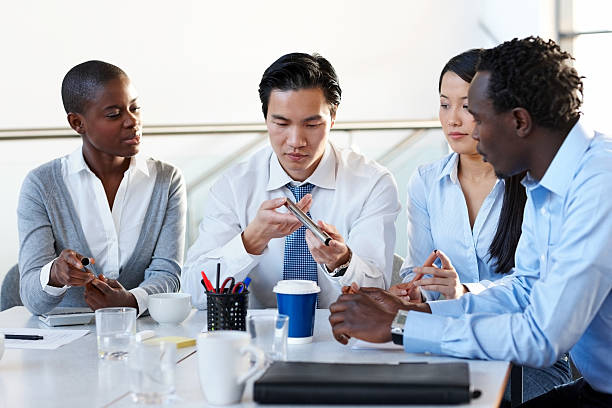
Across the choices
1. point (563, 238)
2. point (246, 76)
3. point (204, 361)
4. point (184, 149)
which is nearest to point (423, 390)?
point (204, 361)

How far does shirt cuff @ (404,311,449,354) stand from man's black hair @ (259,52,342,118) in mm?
929

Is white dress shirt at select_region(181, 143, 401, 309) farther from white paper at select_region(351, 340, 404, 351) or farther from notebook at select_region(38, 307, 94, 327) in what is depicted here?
white paper at select_region(351, 340, 404, 351)

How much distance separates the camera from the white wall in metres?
4.96

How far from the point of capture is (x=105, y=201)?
2.37 metres

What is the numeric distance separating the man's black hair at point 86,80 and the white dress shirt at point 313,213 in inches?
18.3

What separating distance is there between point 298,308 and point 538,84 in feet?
2.15

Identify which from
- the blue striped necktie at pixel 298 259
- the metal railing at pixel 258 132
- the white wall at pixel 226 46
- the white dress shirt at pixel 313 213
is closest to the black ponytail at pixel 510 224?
the white dress shirt at pixel 313 213

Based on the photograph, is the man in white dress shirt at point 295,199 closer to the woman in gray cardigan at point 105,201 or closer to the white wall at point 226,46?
the woman in gray cardigan at point 105,201

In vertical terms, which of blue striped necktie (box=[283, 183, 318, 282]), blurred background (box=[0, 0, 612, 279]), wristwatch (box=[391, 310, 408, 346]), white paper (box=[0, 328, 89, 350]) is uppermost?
blurred background (box=[0, 0, 612, 279])

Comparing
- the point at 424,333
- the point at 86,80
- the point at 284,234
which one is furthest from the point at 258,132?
the point at 424,333

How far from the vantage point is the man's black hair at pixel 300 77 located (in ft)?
7.30

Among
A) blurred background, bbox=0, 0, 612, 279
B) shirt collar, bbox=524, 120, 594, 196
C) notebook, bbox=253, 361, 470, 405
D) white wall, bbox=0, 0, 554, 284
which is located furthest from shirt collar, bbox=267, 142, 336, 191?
white wall, bbox=0, 0, 554, 284

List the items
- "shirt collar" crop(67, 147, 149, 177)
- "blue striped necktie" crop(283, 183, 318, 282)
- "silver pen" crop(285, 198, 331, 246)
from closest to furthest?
"silver pen" crop(285, 198, 331, 246) < "blue striped necktie" crop(283, 183, 318, 282) < "shirt collar" crop(67, 147, 149, 177)

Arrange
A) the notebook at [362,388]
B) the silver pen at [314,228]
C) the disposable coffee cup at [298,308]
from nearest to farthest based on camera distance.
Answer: the notebook at [362,388], the disposable coffee cup at [298,308], the silver pen at [314,228]
